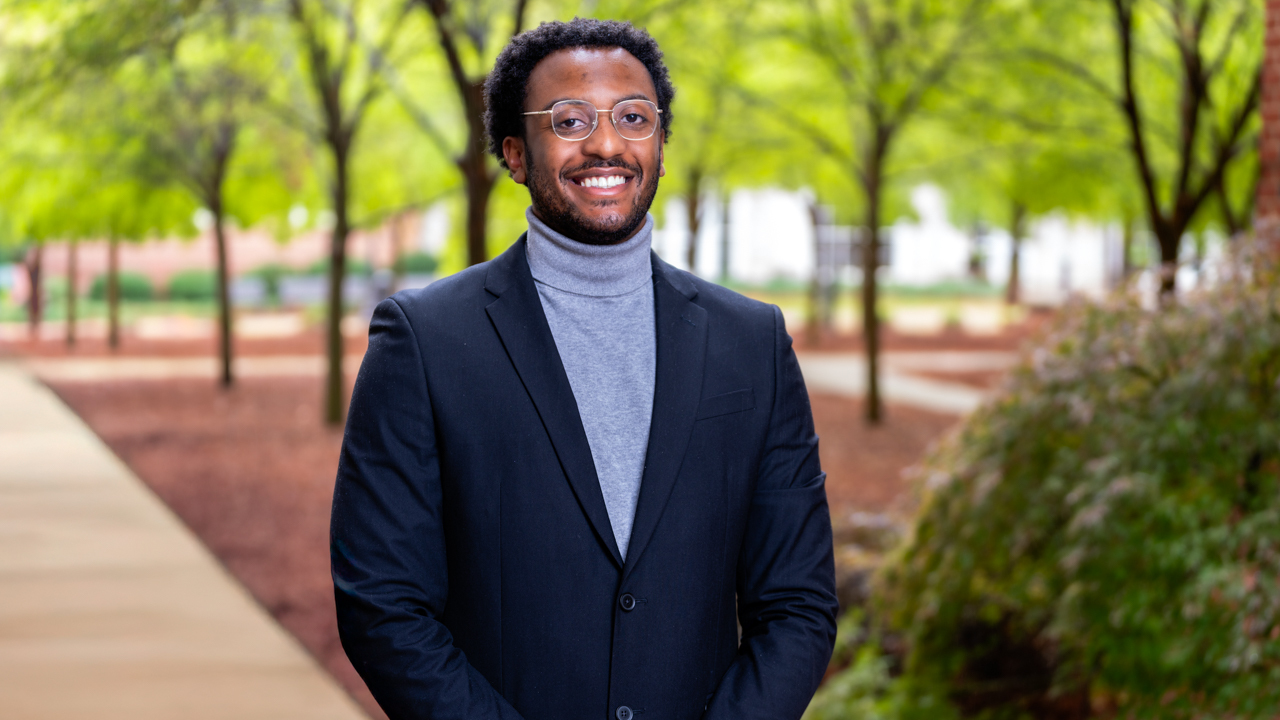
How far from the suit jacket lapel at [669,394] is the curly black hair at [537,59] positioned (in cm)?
31

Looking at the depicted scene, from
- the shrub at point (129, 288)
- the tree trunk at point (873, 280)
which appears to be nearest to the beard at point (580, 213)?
the tree trunk at point (873, 280)

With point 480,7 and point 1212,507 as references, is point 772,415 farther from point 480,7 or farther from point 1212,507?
point 480,7

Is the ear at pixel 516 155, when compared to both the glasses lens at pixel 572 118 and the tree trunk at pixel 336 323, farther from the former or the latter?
the tree trunk at pixel 336 323

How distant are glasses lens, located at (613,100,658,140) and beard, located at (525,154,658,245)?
49mm

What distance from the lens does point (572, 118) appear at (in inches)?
81.5

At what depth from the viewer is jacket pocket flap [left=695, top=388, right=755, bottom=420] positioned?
213 cm

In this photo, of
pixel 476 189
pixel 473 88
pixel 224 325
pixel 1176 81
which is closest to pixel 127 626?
pixel 476 189

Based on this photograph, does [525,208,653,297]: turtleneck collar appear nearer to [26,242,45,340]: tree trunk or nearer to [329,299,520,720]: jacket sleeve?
[329,299,520,720]: jacket sleeve

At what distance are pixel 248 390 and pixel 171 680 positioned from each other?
12083 millimetres

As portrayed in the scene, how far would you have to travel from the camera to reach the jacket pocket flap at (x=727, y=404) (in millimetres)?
2129

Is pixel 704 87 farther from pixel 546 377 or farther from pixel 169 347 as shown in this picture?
pixel 169 347

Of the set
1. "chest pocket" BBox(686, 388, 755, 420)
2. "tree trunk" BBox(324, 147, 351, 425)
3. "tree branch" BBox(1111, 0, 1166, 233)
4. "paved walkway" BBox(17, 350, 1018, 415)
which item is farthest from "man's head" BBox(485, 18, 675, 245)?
"paved walkway" BBox(17, 350, 1018, 415)

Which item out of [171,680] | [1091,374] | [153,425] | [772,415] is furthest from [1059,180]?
[772,415]

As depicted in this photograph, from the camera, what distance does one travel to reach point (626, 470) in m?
2.10
